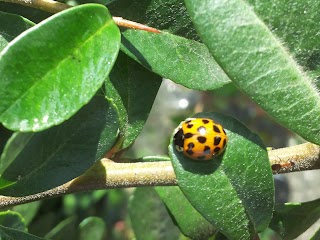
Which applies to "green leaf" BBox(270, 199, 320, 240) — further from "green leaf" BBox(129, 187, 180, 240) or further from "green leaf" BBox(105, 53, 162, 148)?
"green leaf" BBox(129, 187, 180, 240)

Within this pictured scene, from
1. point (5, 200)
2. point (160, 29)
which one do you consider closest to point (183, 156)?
point (160, 29)

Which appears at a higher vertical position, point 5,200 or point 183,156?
point 183,156

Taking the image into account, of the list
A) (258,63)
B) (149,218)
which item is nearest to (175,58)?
(258,63)

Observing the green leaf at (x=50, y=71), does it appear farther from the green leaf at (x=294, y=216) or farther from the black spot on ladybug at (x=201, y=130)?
the green leaf at (x=294, y=216)

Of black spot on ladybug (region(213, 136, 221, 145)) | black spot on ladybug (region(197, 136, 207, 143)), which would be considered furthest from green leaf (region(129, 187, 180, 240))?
black spot on ladybug (region(213, 136, 221, 145))

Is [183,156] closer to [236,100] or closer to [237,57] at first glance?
[237,57]

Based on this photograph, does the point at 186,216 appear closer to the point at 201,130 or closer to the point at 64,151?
the point at 201,130

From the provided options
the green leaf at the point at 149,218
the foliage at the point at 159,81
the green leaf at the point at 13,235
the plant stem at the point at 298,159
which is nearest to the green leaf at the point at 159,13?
the foliage at the point at 159,81
